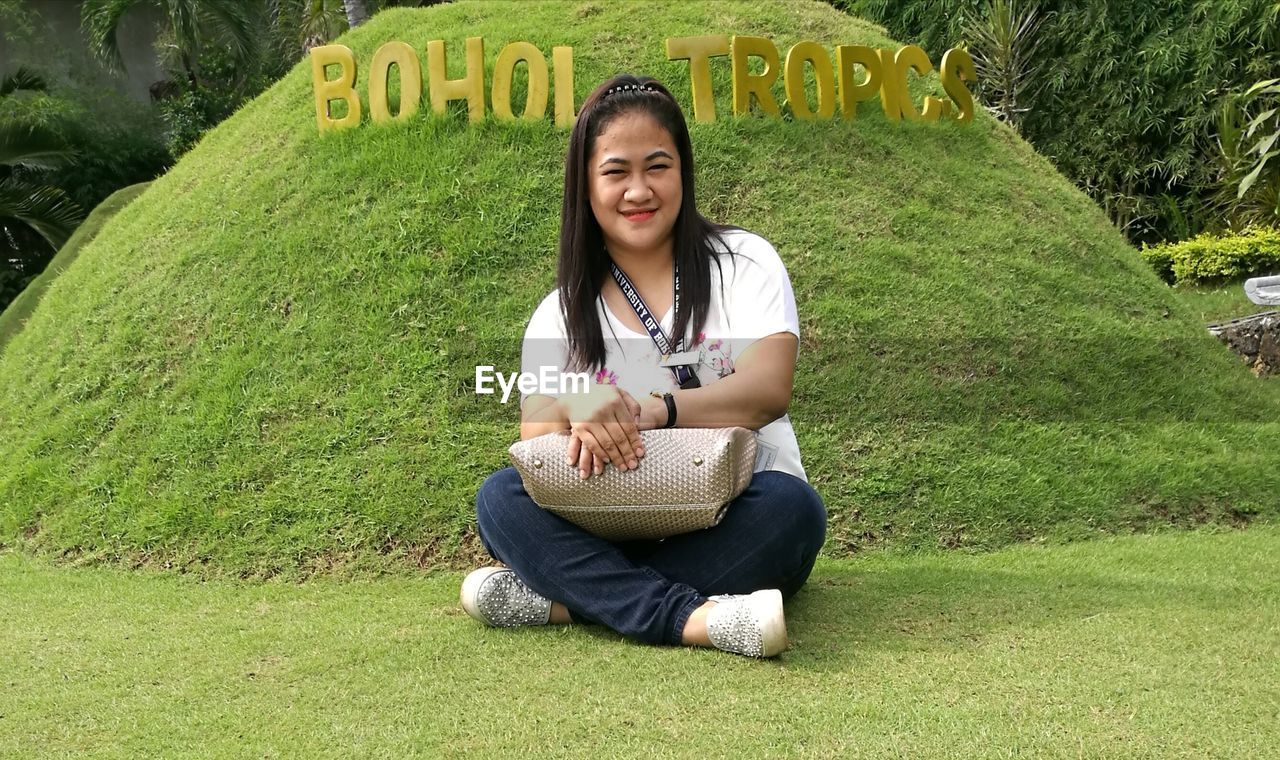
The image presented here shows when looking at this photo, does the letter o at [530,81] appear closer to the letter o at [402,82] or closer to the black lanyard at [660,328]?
the letter o at [402,82]

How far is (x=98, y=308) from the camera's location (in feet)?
19.0

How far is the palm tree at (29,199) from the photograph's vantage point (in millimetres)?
12977

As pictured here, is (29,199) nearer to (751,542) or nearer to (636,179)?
(636,179)

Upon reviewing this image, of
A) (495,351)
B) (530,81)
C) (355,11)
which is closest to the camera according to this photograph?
(495,351)

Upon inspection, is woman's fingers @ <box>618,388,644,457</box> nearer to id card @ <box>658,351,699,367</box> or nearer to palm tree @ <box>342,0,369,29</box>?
id card @ <box>658,351,699,367</box>

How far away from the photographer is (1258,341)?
8.00 meters

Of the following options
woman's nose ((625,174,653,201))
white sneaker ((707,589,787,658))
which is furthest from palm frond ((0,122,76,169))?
white sneaker ((707,589,787,658))

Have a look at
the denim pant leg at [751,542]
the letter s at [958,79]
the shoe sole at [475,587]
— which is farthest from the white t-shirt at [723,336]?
the letter s at [958,79]

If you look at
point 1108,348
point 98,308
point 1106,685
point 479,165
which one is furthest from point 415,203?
point 1106,685

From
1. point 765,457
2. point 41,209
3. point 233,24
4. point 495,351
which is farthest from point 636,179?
point 233,24

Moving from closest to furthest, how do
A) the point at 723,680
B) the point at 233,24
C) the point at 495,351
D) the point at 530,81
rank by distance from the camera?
the point at 723,680 < the point at 495,351 < the point at 530,81 < the point at 233,24

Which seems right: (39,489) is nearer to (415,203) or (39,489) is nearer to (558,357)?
(415,203)

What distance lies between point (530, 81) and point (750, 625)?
167 inches

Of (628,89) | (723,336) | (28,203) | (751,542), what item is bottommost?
(28,203)
